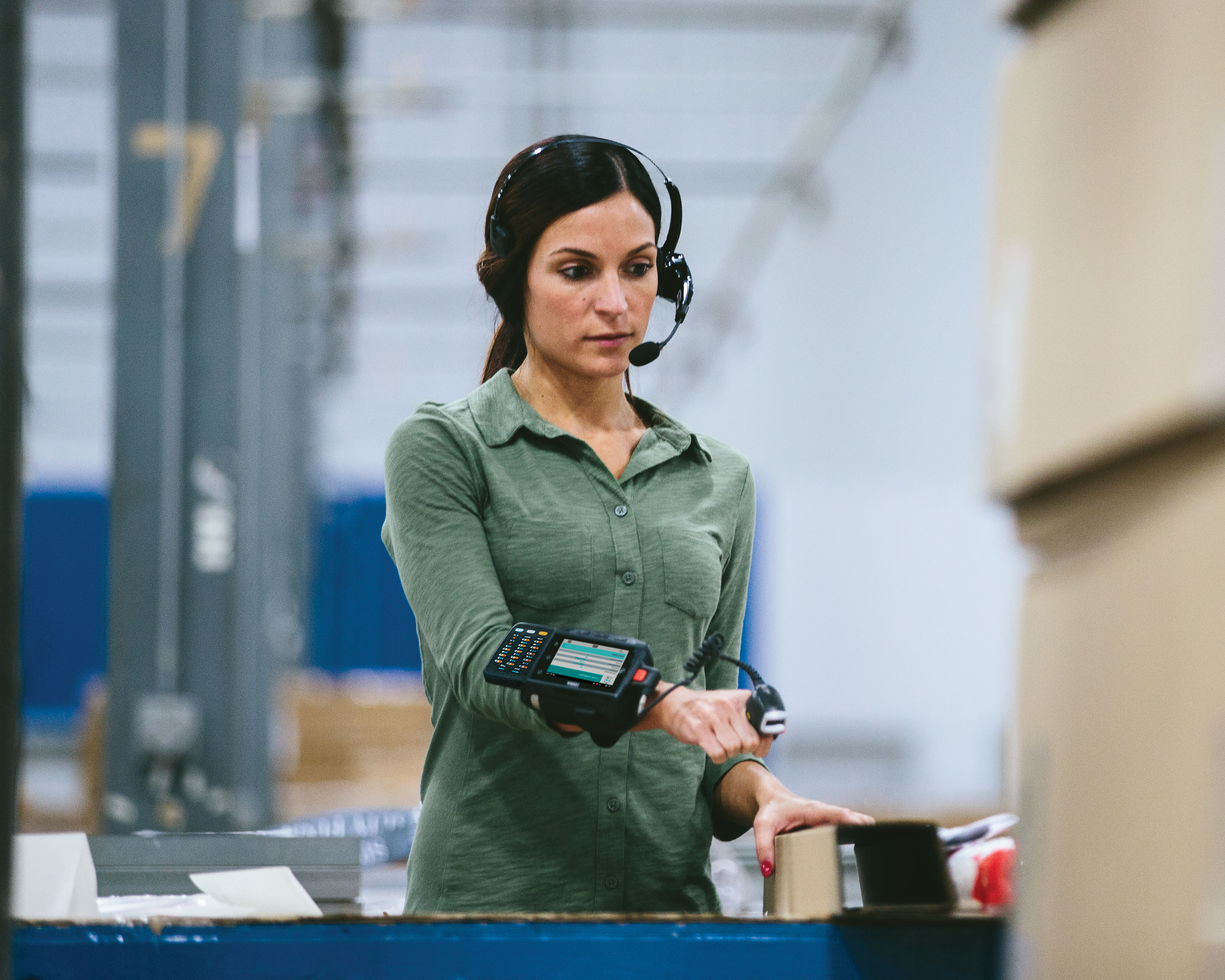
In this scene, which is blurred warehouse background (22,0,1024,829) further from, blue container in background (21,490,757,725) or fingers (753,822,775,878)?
fingers (753,822,775,878)

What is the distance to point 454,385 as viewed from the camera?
47.3 feet

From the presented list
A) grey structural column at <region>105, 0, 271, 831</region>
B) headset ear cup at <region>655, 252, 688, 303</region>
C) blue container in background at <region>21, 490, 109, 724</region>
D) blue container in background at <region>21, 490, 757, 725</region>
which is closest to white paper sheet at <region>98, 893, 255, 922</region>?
headset ear cup at <region>655, 252, 688, 303</region>

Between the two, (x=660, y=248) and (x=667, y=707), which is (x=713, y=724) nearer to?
(x=667, y=707)

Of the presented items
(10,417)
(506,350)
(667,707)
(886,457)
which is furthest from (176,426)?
(886,457)

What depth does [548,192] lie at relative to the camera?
1.48 meters

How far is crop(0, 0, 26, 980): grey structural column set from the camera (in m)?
0.80

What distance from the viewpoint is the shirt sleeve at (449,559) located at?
4.33 ft

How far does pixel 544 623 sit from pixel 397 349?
12.1 meters

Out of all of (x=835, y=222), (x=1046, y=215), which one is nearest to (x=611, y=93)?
(x=835, y=222)

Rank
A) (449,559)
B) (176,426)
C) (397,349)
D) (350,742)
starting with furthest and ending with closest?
(397,349) → (350,742) → (176,426) → (449,559)

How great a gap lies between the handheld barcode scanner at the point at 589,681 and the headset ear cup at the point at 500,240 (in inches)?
16.9

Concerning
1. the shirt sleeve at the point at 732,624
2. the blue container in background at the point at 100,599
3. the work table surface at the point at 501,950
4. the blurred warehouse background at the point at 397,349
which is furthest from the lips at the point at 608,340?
the blue container in background at the point at 100,599

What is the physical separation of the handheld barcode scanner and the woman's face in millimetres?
333

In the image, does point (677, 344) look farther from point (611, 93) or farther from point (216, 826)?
point (216, 826)
